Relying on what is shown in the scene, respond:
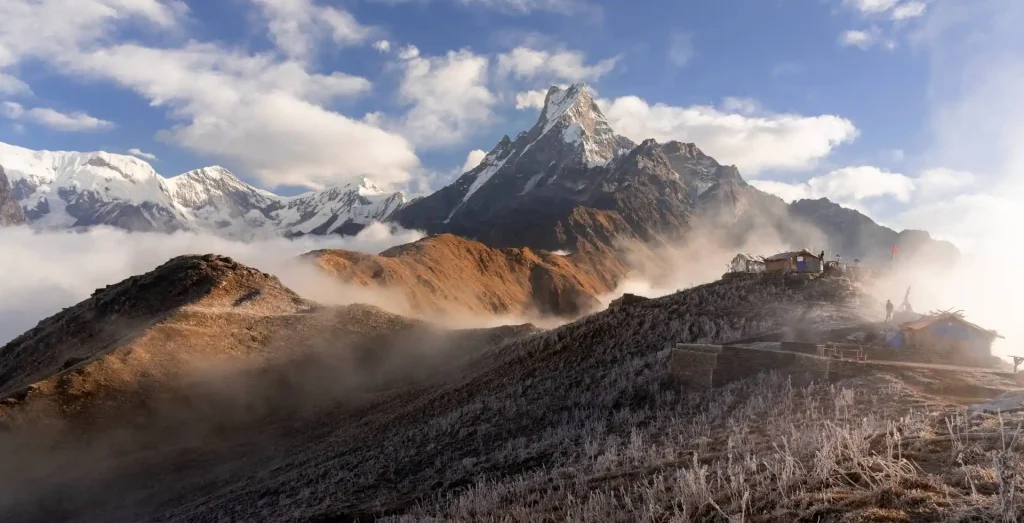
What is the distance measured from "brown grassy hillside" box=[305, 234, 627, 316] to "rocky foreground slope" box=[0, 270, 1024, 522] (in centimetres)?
4476

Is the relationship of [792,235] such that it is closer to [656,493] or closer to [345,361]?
[345,361]

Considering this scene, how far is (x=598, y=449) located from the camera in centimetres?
1166

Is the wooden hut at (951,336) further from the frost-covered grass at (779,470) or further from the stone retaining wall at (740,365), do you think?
the frost-covered grass at (779,470)

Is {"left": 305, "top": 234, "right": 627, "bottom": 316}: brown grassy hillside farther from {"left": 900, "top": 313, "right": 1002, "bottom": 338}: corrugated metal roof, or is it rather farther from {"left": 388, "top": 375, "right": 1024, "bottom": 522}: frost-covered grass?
{"left": 388, "top": 375, "right": 1024, "bottom": 522}: frost-covered grass

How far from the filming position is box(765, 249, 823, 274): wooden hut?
34.2 metres

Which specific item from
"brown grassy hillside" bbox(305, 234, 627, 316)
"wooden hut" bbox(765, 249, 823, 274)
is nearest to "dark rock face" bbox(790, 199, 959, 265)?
"brown grassy hillside" bbox(305, 234, 627, 316)

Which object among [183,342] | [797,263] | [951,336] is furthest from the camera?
[183,342]

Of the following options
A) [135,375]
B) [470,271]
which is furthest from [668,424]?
[470,271]

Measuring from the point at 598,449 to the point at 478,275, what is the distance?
10310 centimetres

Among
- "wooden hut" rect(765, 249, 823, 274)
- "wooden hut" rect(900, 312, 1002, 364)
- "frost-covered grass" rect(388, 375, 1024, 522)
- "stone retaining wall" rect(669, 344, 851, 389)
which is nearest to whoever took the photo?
"frost-covered grass" rect(388, 375, 1024, 522)

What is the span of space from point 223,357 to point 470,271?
239 feet

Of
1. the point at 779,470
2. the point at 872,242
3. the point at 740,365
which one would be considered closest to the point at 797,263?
the point at 740,365

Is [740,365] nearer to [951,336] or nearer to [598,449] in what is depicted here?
[598,449]

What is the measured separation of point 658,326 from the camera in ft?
83.7
